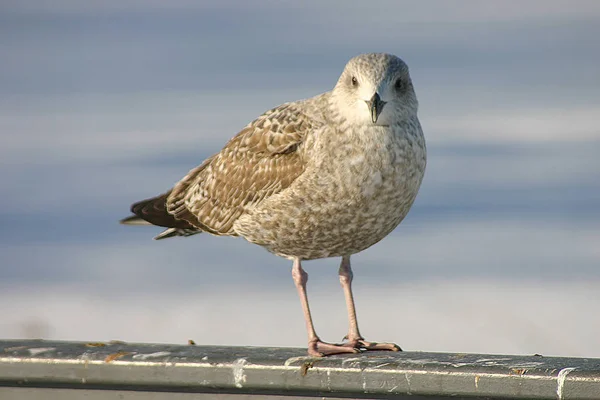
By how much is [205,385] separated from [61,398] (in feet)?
2.34

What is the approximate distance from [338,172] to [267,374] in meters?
1.71

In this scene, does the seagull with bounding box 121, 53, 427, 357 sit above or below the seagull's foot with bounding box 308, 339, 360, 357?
above

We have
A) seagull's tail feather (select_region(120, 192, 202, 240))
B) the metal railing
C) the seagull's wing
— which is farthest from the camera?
seagull's tail feather (select_region(120, 192, 202, 240))

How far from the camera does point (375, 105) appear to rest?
6.58m

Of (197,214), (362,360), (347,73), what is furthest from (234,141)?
(362,360)

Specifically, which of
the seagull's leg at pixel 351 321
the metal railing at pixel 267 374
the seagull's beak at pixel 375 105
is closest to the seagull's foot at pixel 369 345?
the seagull's leg at pixel 351 321

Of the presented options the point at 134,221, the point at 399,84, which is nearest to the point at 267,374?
the point at 399,84

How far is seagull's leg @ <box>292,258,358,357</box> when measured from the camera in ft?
21.2

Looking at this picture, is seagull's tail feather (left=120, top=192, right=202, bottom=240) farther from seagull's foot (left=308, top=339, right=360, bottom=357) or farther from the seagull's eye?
the seagull's eye

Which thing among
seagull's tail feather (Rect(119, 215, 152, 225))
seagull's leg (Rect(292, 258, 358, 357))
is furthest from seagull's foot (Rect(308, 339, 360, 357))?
seagull's tail feather (Rect(119, 215, 152, 225))

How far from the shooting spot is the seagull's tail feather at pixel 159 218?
27.0 ft

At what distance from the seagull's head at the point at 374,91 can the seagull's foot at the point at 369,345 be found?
1288mm

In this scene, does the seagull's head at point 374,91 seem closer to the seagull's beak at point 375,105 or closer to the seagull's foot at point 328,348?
the seagull's beak at point 375,105

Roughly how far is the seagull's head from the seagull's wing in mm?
270
